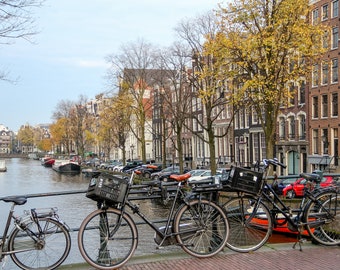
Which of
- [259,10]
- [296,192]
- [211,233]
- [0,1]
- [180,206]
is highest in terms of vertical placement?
[259,10]

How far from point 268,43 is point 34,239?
16.5 metres

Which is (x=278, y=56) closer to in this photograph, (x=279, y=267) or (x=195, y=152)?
(x=279, y=267)

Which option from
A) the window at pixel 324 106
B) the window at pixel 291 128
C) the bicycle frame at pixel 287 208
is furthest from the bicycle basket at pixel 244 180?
the window at pixel 291 128

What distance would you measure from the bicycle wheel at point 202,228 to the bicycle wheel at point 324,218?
1.32 metres

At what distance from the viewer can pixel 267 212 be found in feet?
20.4

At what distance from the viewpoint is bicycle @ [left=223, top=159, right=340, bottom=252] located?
19.8ft

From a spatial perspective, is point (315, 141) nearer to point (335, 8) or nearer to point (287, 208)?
point (335, 8)

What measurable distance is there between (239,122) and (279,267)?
4624 centimetres

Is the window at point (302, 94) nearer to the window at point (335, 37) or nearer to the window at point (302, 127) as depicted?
the window at point (302, 127)

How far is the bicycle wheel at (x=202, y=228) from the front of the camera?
5.78 meters

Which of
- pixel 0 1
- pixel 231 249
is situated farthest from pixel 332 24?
pixel 231 249

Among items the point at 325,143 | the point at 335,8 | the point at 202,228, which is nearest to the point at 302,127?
the point at 325,143

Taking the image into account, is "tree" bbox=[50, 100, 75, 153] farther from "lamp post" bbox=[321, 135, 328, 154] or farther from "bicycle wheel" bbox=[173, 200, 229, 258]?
"bicycle wheel" bbox=[173, 200, 229, 258]

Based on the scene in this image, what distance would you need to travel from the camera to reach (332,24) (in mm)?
36656
